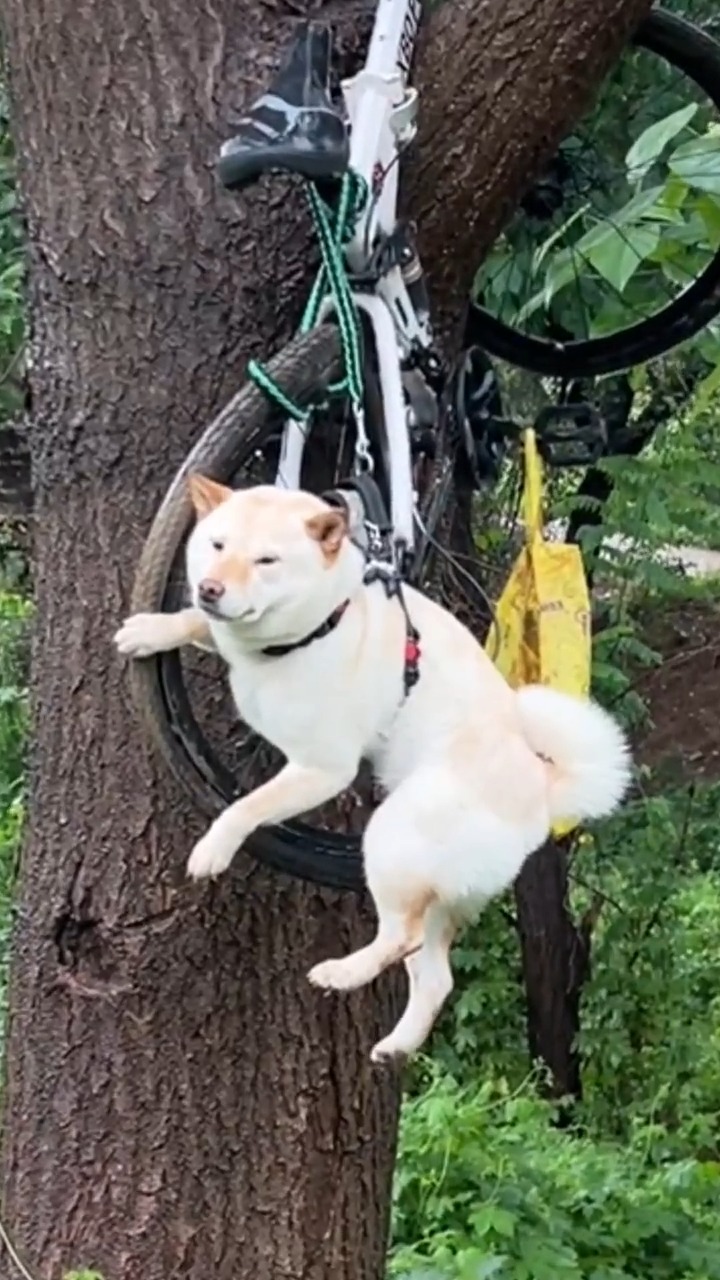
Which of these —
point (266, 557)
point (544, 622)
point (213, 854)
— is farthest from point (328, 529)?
point (544, 622)

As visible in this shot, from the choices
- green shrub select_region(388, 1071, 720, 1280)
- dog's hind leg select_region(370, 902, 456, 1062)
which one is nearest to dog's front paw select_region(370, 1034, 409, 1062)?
dog's hind leg select_region(370, 902, 456, 1062)

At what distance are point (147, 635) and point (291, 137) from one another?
0.41 meters

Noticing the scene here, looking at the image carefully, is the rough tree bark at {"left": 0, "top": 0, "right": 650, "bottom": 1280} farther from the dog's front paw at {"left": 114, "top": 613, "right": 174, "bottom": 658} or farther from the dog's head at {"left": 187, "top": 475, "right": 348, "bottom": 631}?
the dog's head at {"left": 187, "top": 475, "right": 348, "bottom": 631}

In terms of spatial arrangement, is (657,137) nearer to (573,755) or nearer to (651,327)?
(651,327)

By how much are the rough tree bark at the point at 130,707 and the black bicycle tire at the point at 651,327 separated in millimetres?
211

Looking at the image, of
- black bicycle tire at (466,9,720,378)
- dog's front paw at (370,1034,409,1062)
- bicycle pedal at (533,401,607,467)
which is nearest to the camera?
dog's front paw at (370,1034,409,1062)

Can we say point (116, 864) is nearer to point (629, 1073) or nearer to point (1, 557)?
point (1, 557)

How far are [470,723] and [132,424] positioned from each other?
823 mm

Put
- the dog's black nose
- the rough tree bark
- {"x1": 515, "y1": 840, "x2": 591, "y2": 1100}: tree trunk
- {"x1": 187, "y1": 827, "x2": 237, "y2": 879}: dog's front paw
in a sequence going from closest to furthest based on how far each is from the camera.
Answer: the dog's black nose < {"x1": 187, "y1": 827, "x2": 237, "y2": 879}: dog's front paw < the rough tree bark < {"x1": 515, "y1": 840, "x2": 591, "y2": 1100}: tree trunk

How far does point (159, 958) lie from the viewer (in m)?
2.04

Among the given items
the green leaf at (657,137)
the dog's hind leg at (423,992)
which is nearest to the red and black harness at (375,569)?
the dog's hind leg at (423,992)

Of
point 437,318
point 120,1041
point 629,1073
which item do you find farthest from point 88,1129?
point 629,1073

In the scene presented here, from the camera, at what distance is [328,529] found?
1.24 metres

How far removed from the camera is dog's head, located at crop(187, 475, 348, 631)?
3.97ft
